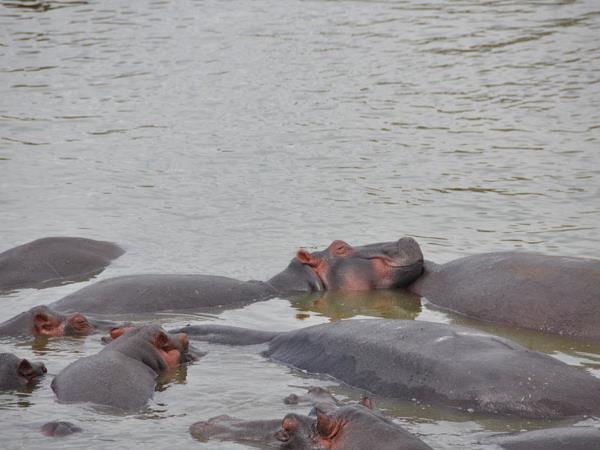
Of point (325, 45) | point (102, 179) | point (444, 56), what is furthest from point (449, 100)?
point (102, 179)

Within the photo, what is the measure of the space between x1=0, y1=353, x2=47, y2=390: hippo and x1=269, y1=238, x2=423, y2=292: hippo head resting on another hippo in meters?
2.61

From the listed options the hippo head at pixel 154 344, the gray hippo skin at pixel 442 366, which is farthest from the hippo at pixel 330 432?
the hippo head at pixel 154 344

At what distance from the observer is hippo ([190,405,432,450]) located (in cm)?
505

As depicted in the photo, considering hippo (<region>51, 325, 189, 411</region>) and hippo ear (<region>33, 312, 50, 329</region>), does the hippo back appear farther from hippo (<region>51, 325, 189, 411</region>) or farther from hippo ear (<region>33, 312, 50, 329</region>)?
hippo ear (<region>33, 312, 50, 329</region>)

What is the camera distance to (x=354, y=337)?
6820 millimetres

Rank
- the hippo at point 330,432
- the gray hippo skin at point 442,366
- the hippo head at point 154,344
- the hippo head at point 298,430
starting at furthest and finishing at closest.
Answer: the hippo head at point 154,344
the gray hippo skin at point 442,366
the hippo head at point 298,430
the hippo at point 330,432

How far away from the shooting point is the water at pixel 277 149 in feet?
23.3

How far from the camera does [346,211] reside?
10672 millimetres

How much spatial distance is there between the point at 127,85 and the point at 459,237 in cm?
671

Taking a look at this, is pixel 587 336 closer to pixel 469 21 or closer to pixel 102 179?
pixel 102 179

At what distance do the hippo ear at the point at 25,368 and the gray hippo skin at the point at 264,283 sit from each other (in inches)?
62.6

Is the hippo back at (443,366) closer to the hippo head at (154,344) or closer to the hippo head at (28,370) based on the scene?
the hippo head at (154,344)

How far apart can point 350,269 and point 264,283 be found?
603 millimetres

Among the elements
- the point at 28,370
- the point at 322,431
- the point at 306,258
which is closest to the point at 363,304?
the point at 306,258
